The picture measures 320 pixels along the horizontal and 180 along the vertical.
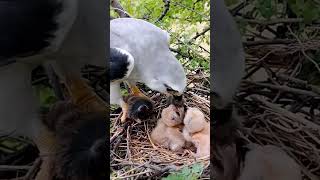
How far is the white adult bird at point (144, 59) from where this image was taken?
96cm

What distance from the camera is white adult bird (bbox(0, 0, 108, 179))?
0.71m

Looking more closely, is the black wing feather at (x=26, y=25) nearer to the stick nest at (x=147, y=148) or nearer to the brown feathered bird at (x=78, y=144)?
the brown feathered bird at (x=78, y=144)

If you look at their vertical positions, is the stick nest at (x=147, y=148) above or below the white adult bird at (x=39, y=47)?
below

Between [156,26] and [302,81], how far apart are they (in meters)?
0.39

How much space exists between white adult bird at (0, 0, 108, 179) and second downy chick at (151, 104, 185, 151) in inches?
11.2

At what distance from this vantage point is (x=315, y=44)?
74 cm

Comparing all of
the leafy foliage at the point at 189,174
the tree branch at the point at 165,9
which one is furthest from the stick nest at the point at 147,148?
the tree branch at the point at 165,9

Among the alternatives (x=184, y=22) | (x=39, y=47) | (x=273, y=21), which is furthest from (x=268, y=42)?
(x=39, y=47)

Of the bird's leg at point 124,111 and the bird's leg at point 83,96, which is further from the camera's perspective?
the bird's leg at point 124,111

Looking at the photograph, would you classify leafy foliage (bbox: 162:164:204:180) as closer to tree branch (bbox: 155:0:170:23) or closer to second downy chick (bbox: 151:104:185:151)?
second downy chick (bbox: 151:104:185:151)

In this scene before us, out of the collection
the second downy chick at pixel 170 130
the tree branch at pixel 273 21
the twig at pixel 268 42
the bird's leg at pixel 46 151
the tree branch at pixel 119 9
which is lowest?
the second downy chick at pixel 170 130

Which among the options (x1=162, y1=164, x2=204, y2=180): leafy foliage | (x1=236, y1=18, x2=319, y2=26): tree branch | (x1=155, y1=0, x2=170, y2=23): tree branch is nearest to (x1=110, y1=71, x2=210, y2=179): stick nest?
(x1=162, y1=164, x2=204, y2=180): leafy foliage

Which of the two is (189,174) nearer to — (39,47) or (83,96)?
(83,96)

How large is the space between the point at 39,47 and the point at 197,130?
417mm
